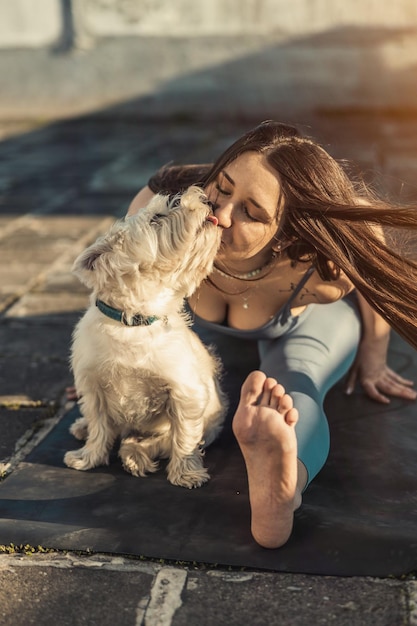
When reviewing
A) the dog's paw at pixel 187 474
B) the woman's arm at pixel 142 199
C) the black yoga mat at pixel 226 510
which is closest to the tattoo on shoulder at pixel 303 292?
the black yoga mat at pixel 226 510

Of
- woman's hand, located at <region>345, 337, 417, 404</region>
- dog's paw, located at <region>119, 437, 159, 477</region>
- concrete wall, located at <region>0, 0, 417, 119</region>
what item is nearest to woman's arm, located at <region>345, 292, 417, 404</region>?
woman's hand, located at <region>345, 337, 417, 404</region>

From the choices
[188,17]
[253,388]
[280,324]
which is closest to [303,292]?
[280,324]

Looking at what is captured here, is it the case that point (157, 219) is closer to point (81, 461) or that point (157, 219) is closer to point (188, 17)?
point (81, 461)

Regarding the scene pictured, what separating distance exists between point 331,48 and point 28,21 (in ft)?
15.7

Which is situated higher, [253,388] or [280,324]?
[253,388]

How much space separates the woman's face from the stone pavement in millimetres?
693

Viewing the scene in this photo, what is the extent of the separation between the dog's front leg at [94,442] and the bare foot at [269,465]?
0.78 metres

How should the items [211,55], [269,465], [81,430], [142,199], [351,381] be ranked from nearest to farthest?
[269,465], [81,430], [142,199], [351,381], [211,55]

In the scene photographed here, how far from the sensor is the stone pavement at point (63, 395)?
2.50 meters

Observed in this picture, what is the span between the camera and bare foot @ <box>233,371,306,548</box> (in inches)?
109

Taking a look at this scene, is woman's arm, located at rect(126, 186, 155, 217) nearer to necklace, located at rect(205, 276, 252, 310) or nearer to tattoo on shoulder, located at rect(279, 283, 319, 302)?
necklace, located at rect(205, 276, 252, 310)

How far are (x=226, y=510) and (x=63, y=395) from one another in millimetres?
1350

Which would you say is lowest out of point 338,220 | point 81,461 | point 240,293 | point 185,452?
point 81,461

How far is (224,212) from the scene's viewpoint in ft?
10.9
